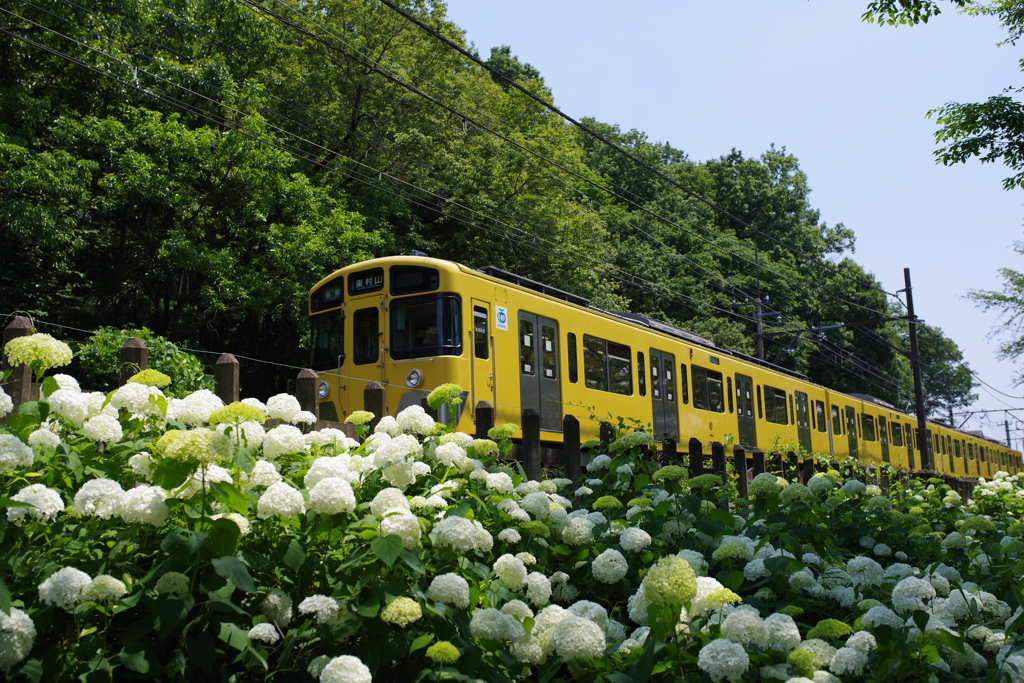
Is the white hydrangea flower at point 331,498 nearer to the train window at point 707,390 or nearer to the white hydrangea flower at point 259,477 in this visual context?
the white hydrangea flower at point 259,477

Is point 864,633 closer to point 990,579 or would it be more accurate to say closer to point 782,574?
point 782,574

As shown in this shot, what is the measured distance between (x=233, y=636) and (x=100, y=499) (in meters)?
0.53

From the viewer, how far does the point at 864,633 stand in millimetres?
2367

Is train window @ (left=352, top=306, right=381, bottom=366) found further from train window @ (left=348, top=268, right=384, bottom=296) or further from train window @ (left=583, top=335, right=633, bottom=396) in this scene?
train window @ (left=583, top=335, right=633, bottom=396)

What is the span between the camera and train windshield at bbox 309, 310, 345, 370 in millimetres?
10742

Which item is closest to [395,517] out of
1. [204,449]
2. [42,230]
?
[204,449]

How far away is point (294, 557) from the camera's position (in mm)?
2123

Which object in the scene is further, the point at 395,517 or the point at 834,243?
the point at 834,243

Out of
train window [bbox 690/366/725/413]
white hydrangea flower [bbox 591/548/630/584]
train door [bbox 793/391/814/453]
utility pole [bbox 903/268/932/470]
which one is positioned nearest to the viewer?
white hydrangea flower [bbox 591/548/630/584]

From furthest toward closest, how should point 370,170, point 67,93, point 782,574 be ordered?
point 370,170 → point 67,93 → point 782,574

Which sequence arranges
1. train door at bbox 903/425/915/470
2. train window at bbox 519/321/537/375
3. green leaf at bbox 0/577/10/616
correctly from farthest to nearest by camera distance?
train door at bbox 903/425/915/470 → train window at bbox 519/321/537/375 → green leaf at bbox 0/577/10/616

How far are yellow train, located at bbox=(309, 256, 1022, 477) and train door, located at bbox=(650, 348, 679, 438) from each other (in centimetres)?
2

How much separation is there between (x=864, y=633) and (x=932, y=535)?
2091 mm

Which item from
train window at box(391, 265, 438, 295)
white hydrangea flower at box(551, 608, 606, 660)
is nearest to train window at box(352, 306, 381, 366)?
train window at box(391, 265, 438, 295)
